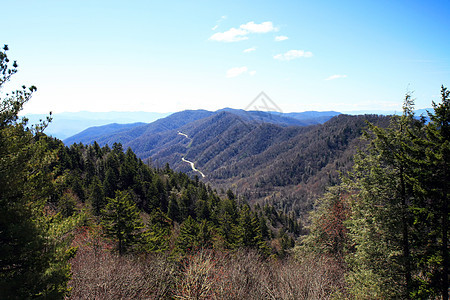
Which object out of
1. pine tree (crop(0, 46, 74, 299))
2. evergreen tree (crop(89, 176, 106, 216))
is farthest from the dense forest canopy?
evergreen tree (crop(89, 176, 106, 216))

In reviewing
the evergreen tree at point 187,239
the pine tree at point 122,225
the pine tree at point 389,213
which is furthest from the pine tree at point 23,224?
the evergreen tree at point 187,239

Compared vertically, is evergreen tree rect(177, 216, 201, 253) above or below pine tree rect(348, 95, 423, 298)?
below

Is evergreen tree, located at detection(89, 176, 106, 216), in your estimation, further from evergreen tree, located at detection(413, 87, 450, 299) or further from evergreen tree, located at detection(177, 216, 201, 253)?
evergreen tree, located at detection(413, 87, 450, 299)

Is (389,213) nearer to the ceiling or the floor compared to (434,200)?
nearer to the floor

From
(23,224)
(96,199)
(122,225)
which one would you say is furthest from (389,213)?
(96,199)

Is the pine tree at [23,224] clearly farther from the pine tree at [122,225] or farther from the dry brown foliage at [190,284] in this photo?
the pine tree at [122,225]

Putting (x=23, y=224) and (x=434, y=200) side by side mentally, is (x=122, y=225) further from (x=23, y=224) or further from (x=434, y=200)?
(x=434, y=200)

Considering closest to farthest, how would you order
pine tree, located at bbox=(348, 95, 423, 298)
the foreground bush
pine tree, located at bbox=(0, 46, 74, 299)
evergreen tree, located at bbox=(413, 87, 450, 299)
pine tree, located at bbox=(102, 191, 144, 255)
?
1. pine tree, located at bbox=(0, 46, 74, 299)
2. evergreen tree, located at bbox=(413, 87, 450, 299)
3. pine tree, located at bbox=(348, 95, 423, 298)
4. the foreground bush
5. pine tree, located at bbox=(102, 191, 144, 255)

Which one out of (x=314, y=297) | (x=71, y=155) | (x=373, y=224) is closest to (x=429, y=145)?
(x=373, y=224)

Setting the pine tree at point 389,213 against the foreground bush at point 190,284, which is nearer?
the pine tree at point 389,213

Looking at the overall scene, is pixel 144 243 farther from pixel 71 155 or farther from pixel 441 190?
pixel 71 155

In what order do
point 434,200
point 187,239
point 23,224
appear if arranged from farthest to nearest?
point 187,239 < point 434,200 < point 23,224
